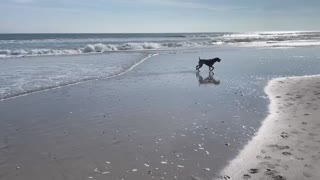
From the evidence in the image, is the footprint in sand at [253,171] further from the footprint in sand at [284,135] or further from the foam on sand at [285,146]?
the footprint in sand at [284,135]

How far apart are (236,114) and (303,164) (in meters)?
3.67

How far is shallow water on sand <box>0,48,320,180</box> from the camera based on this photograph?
613 cm

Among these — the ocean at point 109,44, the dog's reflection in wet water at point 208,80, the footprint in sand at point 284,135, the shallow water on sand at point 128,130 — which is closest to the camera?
the shallow water on sand at point 128,130

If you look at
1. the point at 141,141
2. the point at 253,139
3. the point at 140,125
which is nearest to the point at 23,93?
the point at 140,125

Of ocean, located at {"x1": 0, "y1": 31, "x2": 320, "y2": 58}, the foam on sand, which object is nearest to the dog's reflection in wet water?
the foam on sand

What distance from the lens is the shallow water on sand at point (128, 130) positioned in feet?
20.1

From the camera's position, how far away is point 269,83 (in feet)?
48.9

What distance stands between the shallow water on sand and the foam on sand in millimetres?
291

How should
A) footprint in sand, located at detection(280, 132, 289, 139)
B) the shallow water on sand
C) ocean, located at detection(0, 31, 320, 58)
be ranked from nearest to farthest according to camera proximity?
the shallow water on sand → footprint in sand, located at detection(280, 132, 289, 139) → ocean, located at detection(0, 31, 320, 58)

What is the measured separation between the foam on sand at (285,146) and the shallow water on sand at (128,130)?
291 mm

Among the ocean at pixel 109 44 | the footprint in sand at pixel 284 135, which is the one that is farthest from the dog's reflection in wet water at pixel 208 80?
the ocean at pixel 109 44

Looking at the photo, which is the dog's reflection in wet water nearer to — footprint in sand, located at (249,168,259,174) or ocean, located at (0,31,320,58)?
footprint in sand, located at (249,168,259,174)

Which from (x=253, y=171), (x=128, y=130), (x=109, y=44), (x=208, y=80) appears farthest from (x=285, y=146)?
(x=109, y=44)

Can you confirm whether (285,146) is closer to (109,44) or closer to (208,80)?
Answer: (208,80)
